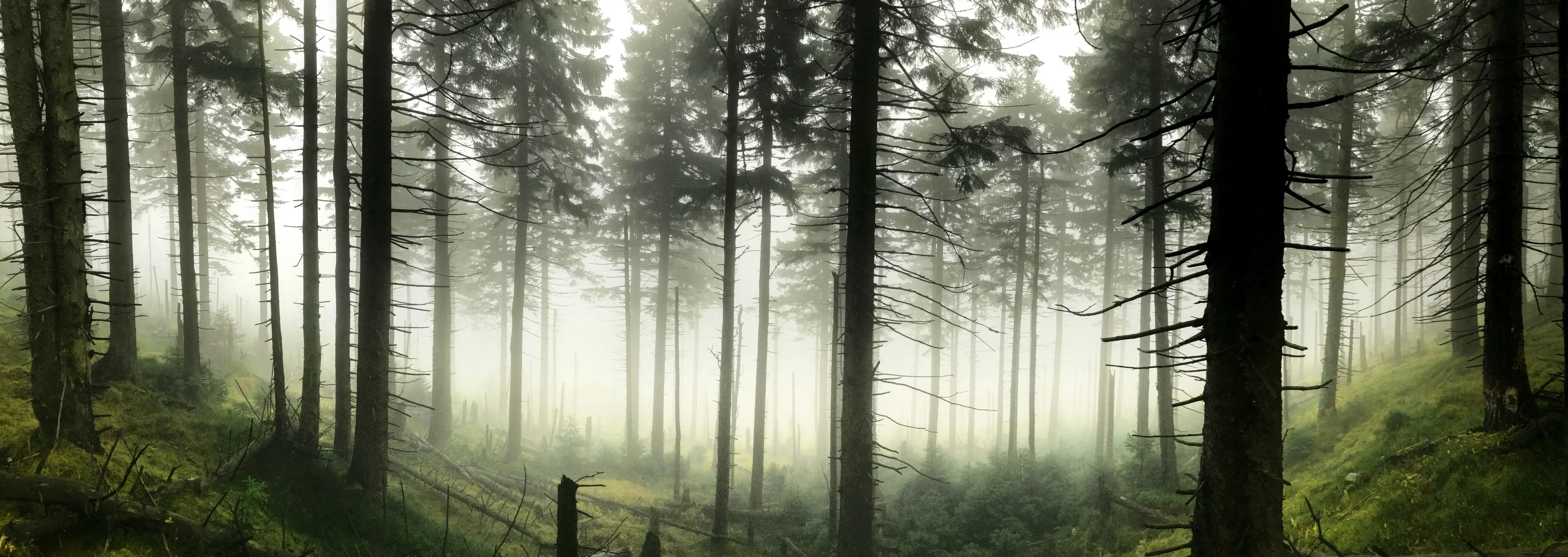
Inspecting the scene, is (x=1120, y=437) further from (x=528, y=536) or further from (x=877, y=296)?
(x=528, y=536)

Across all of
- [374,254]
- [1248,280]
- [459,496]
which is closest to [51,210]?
[374,254]

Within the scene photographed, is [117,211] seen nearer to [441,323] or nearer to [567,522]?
[441,323]

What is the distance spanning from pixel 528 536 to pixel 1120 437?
1064 inches

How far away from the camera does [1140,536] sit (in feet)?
35.0

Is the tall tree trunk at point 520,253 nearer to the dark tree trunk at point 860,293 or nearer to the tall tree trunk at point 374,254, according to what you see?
the tall tree trunk at point 374,254

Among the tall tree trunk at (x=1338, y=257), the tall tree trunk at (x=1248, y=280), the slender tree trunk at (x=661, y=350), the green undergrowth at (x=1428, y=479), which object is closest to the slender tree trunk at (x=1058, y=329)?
the tall tree trunk at (x=1338, y=257)

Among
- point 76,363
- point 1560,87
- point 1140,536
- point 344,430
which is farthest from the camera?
point 1140,536

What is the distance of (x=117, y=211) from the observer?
10234 mm

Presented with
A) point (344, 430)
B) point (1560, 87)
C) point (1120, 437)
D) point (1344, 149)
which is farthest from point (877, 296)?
point (1120, 437)

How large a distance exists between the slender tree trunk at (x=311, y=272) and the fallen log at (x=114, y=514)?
122 inches

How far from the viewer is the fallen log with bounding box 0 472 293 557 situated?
534 centimetres

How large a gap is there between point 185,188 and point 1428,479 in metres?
20.8

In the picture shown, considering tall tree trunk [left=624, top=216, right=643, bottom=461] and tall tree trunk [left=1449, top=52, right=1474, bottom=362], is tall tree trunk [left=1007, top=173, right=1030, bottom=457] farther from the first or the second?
tall tree trunk [left=624, top=216, right=643, bottom=461]

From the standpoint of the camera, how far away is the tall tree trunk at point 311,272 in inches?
364
